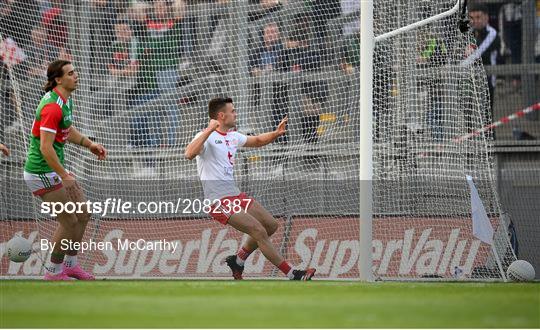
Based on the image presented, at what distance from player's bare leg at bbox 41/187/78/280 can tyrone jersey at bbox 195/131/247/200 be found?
5.24ft

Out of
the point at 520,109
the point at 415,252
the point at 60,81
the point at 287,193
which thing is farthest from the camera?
the point at 520,109

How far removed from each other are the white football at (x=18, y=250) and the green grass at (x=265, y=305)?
87.3 inches

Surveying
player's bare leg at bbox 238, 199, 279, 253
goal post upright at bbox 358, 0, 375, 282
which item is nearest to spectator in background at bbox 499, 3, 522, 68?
goal post upright at bbox 358, 0, 375, 282

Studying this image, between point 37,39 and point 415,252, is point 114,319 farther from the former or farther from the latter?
point 37,39

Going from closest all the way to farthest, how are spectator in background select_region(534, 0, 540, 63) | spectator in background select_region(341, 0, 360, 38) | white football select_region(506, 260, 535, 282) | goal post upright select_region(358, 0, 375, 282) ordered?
goal post upright select_region(358, 0, 375, 282)
white football select_region(506, 260, 535, 282)
spectator in background select_region(341, 0, 360, 38)
spectator in background select_region(534, 0, 540, 63)

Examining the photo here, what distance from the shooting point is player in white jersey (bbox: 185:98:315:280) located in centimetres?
1198

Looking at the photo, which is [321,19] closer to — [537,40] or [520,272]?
[537,40]

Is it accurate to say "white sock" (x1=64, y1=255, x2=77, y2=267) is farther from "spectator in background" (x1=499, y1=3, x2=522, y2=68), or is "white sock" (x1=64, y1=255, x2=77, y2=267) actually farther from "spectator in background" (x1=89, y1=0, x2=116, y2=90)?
"spectator in background" (x1=499, y1=3, x2=522, y2=68)

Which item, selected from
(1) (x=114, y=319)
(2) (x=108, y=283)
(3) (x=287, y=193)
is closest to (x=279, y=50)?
(3) (x=287, y=193)

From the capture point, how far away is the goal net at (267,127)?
1334cm

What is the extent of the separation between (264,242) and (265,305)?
13.6 feet

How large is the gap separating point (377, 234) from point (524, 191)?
6.82 ft

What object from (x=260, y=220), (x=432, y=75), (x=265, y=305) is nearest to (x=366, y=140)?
(x=260, y=220)

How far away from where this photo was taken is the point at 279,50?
14625 mm
